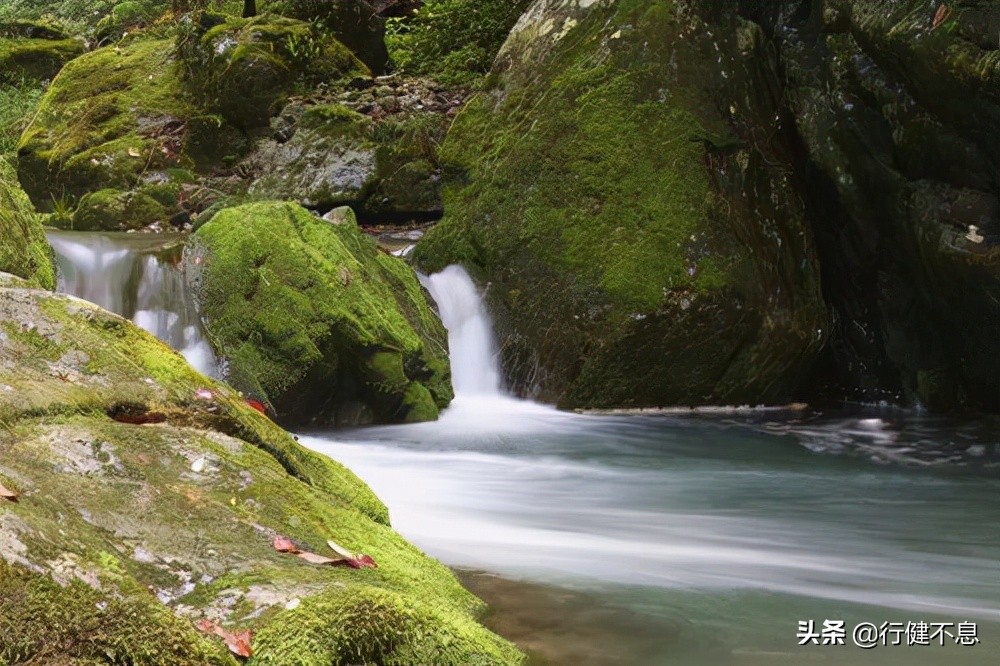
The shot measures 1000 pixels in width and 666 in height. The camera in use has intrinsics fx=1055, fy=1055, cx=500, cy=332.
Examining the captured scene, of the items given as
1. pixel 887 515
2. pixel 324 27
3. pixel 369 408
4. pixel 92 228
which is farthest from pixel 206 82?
pixel 887 515

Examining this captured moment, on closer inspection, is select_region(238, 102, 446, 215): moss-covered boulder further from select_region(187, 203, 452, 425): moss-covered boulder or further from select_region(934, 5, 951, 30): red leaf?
select_region(934, 5, 951, 30): red leaf

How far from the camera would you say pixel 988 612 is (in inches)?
143

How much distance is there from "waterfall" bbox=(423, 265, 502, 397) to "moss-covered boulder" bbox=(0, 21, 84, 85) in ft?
44.4

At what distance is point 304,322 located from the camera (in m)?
7.11

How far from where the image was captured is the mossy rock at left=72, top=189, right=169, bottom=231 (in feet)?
41.5

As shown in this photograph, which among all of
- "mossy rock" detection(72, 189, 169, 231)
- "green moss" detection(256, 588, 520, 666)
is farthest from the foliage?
"green moss" detection(256, 588, 520, 666)

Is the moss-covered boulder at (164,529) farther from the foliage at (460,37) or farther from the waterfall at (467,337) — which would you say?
the foliage at (460,37)

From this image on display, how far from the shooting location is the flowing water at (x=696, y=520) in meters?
3.28

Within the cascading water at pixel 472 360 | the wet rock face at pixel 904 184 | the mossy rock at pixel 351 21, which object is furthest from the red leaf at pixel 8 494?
the mossy rock at pixel 351 21

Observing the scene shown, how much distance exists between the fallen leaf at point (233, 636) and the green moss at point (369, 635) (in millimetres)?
25

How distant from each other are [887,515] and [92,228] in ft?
33.2

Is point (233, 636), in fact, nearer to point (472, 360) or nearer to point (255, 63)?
point (472, 360)

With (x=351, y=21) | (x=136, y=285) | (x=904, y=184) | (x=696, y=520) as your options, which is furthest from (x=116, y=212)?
(x=696, y=520)

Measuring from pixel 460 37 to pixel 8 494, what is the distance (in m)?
12.6
